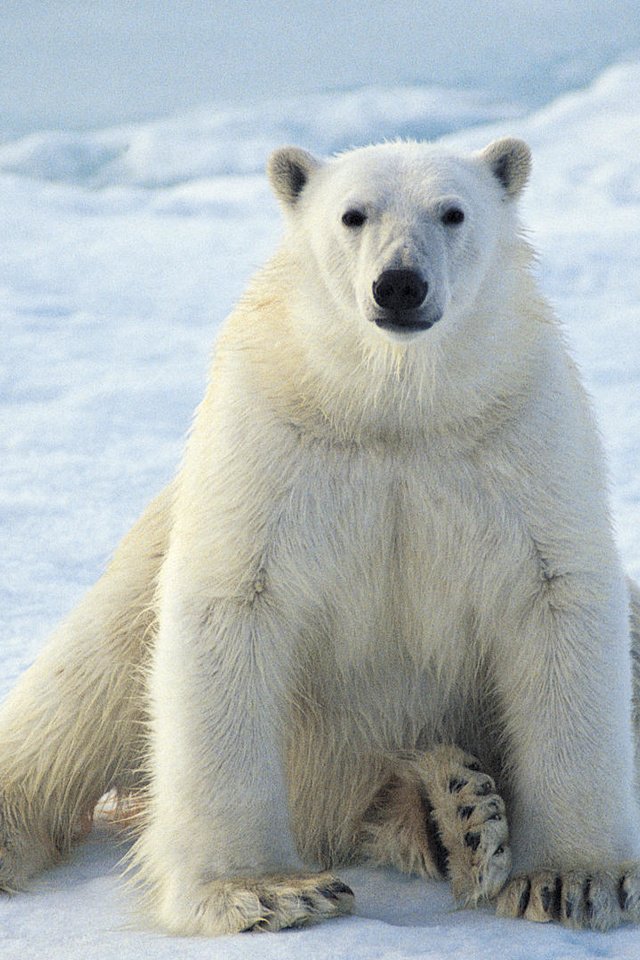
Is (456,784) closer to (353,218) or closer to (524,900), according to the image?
(524,900)

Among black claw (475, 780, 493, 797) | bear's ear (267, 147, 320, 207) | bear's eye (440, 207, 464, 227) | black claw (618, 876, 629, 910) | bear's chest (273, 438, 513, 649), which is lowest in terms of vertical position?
black claw (618, 876, 629, 910)

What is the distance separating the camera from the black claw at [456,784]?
128 inches

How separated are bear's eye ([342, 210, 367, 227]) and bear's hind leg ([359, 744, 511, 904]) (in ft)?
4.19

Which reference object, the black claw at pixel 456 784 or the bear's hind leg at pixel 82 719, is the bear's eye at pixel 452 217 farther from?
the black claw at pixel 456 784

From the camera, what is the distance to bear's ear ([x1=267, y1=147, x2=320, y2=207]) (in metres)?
3.60

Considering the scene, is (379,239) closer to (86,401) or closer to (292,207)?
(292,207)

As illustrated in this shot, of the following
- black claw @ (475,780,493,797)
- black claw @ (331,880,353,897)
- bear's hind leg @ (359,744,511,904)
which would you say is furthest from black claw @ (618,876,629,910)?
black claw @ (331,880,353,897)

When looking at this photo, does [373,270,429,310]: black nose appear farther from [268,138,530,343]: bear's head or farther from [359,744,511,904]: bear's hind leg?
[359,744,511,904]: bear's hind leg

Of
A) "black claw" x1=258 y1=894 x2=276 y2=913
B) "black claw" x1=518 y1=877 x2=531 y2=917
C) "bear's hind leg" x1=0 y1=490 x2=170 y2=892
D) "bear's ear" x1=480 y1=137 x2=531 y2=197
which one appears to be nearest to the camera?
"black claw" x1=258 y1=894 x2=276 y2=913

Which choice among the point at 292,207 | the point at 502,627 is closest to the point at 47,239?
the point at 292,207

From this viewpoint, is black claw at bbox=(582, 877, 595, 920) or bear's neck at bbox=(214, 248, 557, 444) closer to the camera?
black claw at bbox=(582, 877, 595, 920)

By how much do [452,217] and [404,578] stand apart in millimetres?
846

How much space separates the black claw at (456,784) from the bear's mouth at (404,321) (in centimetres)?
106

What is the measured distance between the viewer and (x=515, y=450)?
317 centimetres
